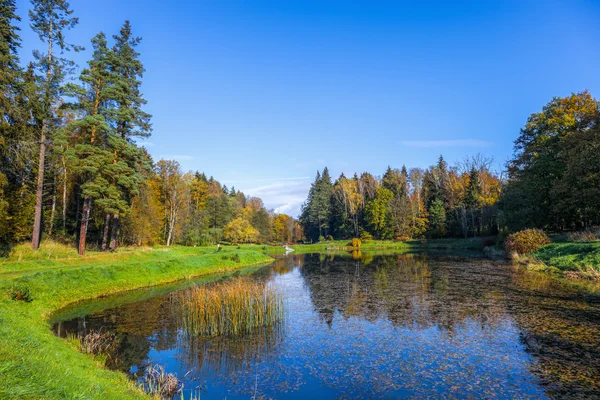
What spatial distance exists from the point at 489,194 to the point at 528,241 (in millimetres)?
37069

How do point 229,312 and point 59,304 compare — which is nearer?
point 229,312

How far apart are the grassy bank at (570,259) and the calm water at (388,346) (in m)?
4.28

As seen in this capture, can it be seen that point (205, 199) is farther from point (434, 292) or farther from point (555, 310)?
point (555, 310)

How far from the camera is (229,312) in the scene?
548 inches

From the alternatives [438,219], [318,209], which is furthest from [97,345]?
[318,209]

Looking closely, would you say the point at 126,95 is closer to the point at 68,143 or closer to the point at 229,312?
the point at 68,143

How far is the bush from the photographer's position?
33906 millimetres

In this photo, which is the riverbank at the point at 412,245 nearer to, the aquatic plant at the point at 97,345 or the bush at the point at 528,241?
the bush at the point at 528,241

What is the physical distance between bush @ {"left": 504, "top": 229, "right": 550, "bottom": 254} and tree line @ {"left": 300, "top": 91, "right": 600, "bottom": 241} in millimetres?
3809

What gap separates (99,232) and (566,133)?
177 feet

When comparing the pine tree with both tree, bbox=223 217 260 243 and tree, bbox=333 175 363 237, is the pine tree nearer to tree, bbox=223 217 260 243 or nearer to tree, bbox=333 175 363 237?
tree, bbox=223 217 260 243

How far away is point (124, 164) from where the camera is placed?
97.3 feet

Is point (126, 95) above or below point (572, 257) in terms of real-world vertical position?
above

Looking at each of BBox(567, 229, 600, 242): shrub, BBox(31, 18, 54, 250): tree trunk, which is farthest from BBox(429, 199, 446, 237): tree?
BBox(31, 18, 54, 250): tree trunk
